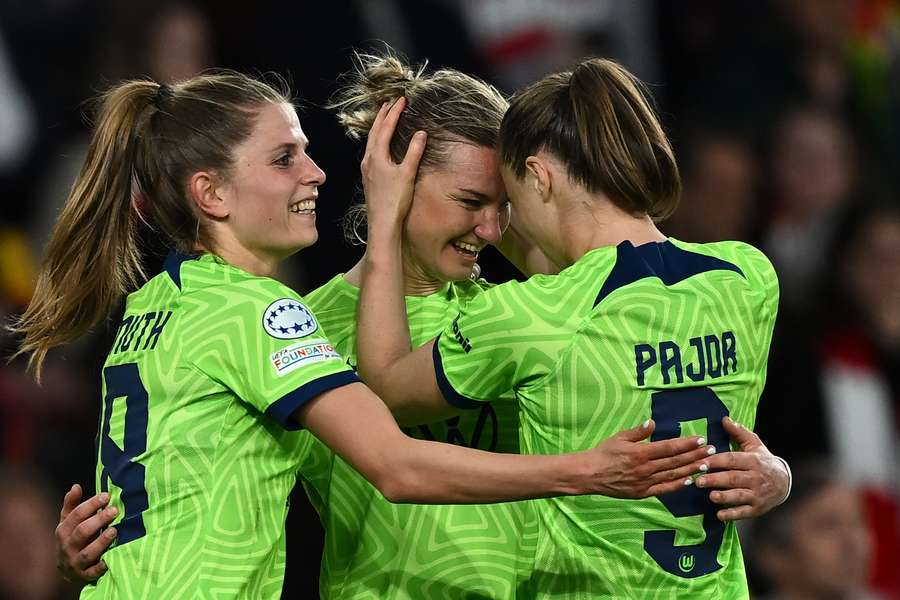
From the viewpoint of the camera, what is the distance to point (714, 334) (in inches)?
110

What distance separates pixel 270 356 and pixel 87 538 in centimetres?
63

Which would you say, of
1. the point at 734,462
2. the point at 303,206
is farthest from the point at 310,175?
the point at 734,462

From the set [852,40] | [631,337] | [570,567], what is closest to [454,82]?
[631,337]

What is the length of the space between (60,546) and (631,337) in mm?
1343

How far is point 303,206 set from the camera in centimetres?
304

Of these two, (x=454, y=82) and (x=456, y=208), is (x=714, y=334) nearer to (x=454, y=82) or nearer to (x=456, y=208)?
(x=456, y=208)

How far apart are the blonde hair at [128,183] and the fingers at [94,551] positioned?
1.46ft

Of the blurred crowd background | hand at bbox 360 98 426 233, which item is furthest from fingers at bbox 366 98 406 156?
the blurred crowd background

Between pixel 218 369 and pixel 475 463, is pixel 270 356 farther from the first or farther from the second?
pixel 475 463

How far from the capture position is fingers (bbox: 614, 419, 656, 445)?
252cm

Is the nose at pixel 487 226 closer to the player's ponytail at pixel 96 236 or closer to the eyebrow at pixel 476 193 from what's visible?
the eyebrow at pixel 476 193

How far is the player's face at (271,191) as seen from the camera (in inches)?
117

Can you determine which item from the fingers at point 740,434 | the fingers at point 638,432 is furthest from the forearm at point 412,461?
the fingers at point 740,434

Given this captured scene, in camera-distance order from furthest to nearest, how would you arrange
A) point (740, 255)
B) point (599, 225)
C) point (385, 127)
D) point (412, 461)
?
1. point (385, 127)
2. point (740, 255)
3. point (599, 225)
4. point (412, 461)
